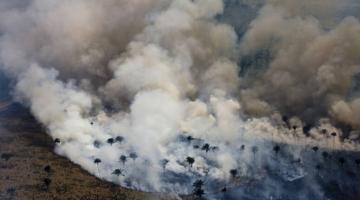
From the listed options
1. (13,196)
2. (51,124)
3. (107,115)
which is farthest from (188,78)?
(13,196)

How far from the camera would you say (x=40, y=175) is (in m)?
72.4

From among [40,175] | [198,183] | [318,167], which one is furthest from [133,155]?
[318,167]

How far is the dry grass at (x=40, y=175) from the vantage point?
6662 cm

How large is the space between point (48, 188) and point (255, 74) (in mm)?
62592

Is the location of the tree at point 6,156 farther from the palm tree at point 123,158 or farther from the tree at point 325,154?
the tree at point 325,154

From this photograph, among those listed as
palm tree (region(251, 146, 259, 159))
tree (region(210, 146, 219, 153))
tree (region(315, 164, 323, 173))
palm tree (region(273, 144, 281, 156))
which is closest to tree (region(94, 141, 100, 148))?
tree (region(210, 146, 219, 153))

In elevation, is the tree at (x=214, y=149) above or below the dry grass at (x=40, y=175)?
above

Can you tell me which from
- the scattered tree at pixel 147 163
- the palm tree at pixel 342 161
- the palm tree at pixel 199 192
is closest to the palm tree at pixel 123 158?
the scattered tree at pixel 147 163

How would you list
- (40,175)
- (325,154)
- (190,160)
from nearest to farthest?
(40,175), (190,160), (325,154)

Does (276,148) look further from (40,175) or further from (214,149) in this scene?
(40,175)

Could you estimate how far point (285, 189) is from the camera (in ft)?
225

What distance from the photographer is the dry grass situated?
219ft

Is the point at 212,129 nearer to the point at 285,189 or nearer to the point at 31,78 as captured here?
the point at 285,189

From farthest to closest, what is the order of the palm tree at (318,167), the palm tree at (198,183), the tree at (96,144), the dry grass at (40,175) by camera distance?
the tree at (96,144), the palm tree at (318,167), the palm tree at (198,183), the dry grass at (40,175)
